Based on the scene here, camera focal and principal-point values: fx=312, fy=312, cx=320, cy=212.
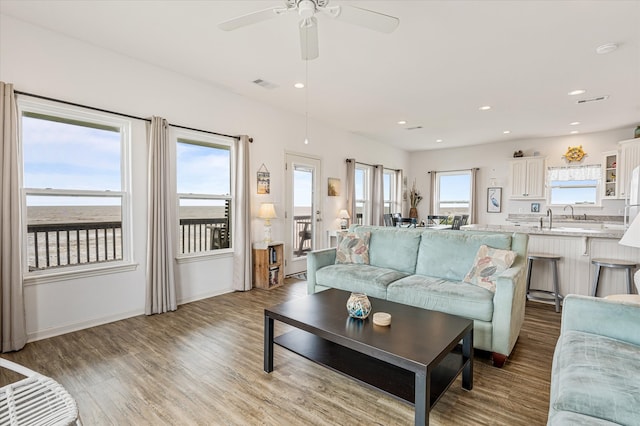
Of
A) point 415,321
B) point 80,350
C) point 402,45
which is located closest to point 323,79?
point 402,45

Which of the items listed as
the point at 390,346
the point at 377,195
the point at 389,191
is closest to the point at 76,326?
the point at 390,346

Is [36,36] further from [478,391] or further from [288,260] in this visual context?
[478,391]

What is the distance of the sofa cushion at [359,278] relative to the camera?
10.1 ft

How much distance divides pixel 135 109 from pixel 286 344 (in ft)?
10.1

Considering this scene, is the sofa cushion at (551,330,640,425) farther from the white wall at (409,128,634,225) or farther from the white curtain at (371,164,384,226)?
the white wall at (409,128,634,225)

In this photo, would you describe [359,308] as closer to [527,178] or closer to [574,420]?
[574,420]

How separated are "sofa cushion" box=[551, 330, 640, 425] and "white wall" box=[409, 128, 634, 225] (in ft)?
22.0

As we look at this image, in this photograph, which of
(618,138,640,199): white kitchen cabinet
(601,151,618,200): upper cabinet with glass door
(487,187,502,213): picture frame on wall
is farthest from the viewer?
(487,187,502,213): picture frame on wall

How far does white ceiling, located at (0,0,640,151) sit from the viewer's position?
2.59 meters

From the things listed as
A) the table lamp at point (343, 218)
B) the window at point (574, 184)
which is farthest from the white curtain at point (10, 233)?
the window at point (574, 184)

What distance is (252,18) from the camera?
2.14 metres

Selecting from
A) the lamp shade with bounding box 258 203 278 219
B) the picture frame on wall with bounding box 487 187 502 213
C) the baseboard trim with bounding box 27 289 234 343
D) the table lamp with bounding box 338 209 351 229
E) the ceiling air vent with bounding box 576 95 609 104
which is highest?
the ceiling air vent with bounding box 576 95 609 104

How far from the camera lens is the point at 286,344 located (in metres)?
2.31

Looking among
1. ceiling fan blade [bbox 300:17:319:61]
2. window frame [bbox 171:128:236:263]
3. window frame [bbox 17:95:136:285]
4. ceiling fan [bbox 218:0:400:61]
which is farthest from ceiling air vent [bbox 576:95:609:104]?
window frame [bbox 17:95:136:285]
